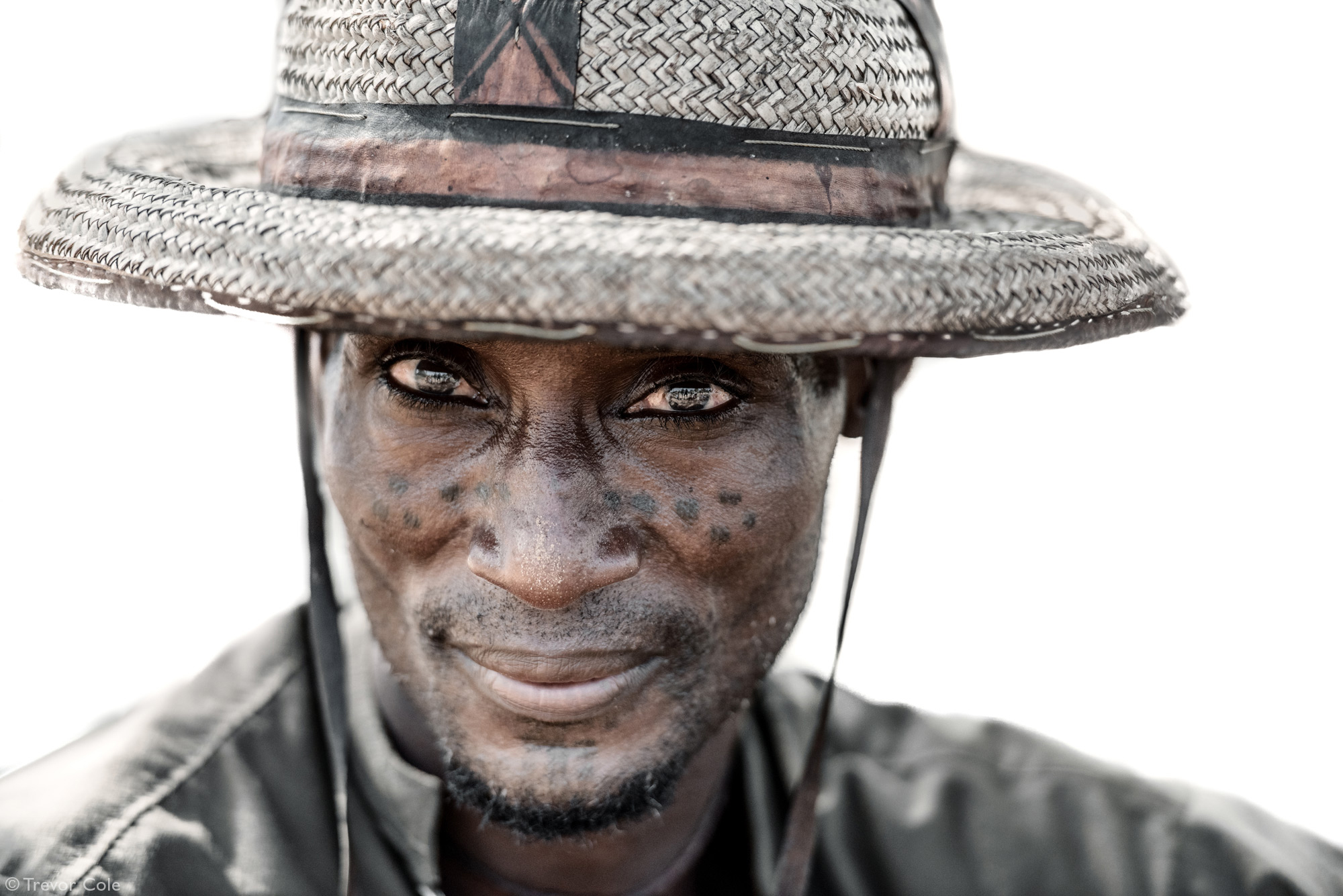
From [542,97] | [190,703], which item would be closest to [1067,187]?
[542,97]

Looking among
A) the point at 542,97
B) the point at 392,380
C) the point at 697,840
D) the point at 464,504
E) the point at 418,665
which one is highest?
the point at 542,97

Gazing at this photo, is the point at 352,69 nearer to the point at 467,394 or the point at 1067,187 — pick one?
the point at 467,394

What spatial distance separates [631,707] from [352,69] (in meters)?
0.91

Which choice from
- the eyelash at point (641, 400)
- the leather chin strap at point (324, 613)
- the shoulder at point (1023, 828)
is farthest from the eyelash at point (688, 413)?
the shoulder at point (1023, 828)

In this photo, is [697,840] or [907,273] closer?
[907,273]

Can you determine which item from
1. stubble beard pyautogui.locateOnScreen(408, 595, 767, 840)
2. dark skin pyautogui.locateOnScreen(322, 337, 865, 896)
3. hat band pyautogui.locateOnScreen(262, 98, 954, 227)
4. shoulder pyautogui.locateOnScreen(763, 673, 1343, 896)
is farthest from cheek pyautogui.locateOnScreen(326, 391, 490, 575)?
shoulder pyautogui.locateOnScreen(763, 673, 1343, 896)

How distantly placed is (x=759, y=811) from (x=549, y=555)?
3.28ft

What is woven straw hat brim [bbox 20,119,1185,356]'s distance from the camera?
131 cm

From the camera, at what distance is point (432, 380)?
5.79 ft

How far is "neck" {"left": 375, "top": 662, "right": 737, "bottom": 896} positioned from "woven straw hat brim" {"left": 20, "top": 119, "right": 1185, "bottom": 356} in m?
0.91

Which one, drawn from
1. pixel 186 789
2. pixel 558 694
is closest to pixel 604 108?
pixel 558 694

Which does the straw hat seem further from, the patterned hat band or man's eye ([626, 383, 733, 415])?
man's eye ([626, 383, 733, 415])

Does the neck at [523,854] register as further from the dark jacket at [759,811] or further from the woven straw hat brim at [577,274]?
the woven straw hat brim at [577,274]

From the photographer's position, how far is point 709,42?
1.55 m
